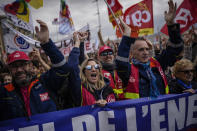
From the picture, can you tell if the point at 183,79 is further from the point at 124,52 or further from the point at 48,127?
the point at 48,127

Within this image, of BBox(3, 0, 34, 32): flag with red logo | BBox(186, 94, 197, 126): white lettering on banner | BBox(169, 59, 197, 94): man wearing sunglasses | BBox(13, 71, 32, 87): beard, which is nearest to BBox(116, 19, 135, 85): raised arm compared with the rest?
BBox(169, 59, 197, 94): man wearing sunglasses

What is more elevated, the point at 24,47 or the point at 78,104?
the point at 24,47

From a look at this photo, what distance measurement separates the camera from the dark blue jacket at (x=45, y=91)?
1902 mm

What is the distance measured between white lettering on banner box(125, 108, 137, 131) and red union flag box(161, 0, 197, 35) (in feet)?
7.66

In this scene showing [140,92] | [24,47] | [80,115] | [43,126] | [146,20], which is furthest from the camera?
[24,47]

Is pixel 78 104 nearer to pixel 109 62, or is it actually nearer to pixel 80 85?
pixel 80 85

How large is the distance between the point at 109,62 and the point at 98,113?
1.73 meters

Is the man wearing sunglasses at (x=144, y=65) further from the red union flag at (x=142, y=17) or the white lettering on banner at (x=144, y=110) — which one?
the red union flag at (x=142, y=17)

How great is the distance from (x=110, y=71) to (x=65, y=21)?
4663mm

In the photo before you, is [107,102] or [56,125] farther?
[107,102]

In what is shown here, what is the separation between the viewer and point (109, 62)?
3.60 meters

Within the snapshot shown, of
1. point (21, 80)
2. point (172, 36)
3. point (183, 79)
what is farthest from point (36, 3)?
point (183, 79)

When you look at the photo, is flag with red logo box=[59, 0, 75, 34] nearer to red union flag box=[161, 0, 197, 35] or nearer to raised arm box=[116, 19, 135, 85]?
red union flag box=[161, 0, 197, 35]

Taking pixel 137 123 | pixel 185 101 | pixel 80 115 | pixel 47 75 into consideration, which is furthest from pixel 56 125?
pixel 185 101
